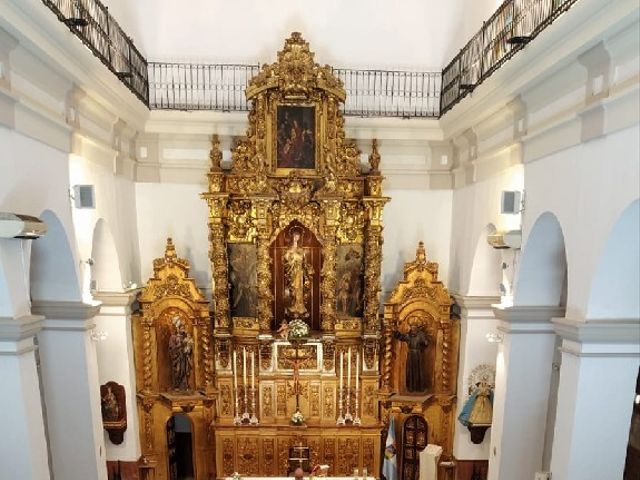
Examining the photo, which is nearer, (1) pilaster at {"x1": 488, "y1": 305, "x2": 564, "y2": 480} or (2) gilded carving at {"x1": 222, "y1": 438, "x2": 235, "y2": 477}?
(1) pilaster at {"x1": 488, "y1": 305, "x2": 564, "y2": 480}

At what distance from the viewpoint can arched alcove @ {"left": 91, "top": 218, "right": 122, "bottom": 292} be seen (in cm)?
891

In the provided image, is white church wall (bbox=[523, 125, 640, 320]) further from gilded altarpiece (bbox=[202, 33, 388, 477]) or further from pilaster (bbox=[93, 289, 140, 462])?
pilaster (bbox=[93, 289, 140, 462])

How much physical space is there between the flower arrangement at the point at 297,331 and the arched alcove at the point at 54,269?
4129mm

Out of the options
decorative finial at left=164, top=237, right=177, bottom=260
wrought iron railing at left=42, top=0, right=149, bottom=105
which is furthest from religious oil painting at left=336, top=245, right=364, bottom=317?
wrought iron railing at left=42, top=0, right=149, bottom=105

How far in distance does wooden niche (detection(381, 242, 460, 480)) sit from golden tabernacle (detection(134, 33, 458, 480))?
0.03 metres

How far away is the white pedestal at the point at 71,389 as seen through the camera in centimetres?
696

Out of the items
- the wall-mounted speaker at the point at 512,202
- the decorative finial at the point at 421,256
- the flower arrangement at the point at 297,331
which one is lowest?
the flower arrangement at the point at 297,331

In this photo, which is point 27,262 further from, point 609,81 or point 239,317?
point 609,81

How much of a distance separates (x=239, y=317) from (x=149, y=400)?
2384 mm

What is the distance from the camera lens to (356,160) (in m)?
10.2

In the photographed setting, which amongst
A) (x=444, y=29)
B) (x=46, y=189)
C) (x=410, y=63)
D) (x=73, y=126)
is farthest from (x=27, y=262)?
(x=444, y=29)

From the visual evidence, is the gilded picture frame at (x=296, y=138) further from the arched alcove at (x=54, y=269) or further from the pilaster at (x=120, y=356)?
A: the arched alcove at (x=54, y=269)

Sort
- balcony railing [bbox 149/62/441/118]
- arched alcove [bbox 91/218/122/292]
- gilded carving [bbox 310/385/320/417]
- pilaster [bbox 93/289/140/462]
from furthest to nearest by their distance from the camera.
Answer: balcony railing [bbox 149/62/441/118]
gilded carving [bbox 310/385/320/417]
pilaster [bbox 93/289/140/462]
arched alcove [bbox 91/218/122/292]

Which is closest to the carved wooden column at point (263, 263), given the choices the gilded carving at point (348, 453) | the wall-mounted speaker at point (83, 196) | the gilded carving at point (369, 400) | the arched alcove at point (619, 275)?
the gilded carving at point (369, 400)
